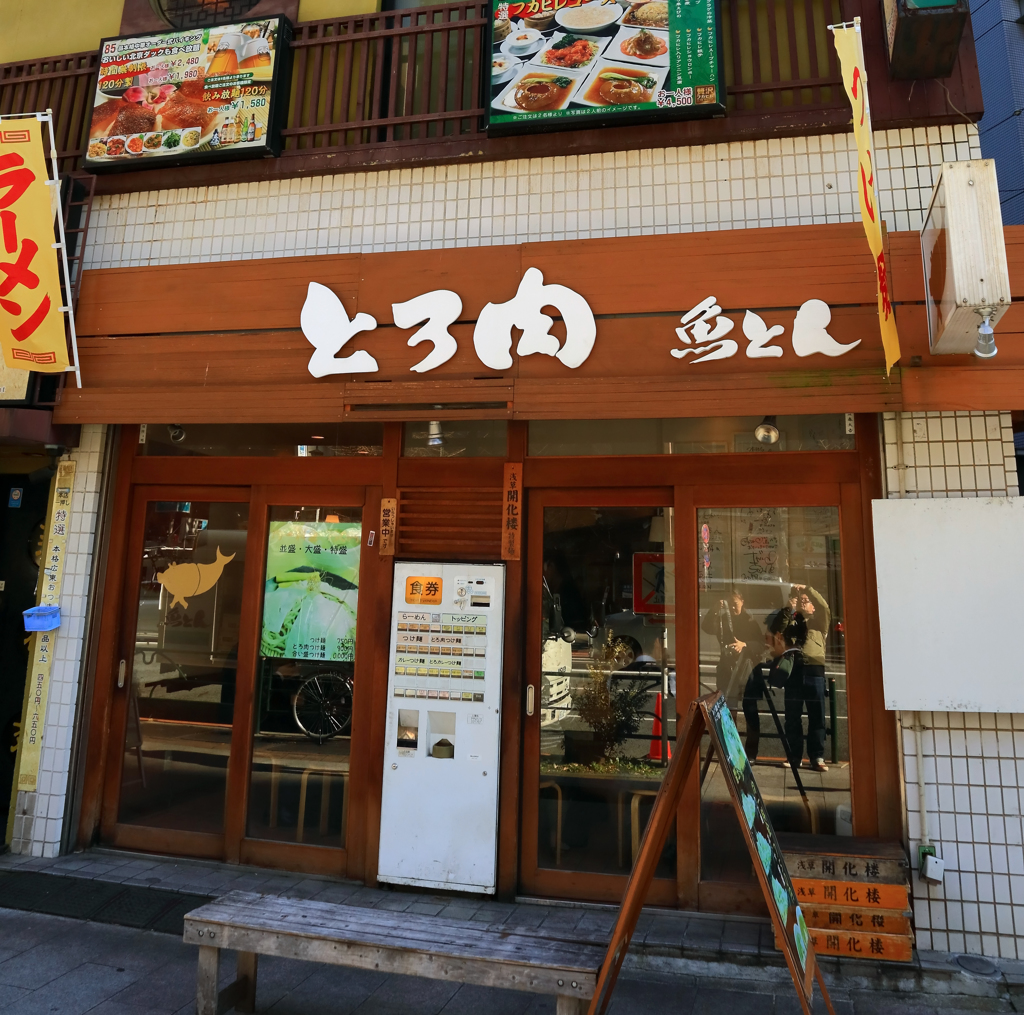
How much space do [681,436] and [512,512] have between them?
1.31 m

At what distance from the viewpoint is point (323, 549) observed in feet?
19.2

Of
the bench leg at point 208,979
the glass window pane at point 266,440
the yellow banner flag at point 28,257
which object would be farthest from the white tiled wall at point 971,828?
the yellow banner flag at point 28,257

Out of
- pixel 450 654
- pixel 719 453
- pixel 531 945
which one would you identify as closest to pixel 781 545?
pixel 719 453

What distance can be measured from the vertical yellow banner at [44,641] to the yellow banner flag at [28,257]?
1.00m

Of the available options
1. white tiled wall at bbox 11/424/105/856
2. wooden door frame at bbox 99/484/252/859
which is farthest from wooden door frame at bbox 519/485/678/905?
white tiled wall at bbox 11/424/105/856

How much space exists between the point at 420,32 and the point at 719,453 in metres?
4.13

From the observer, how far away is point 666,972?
4.33 metres

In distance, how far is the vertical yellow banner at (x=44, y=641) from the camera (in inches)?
230

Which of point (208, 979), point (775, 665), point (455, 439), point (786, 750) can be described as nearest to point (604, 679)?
point (775, 665)

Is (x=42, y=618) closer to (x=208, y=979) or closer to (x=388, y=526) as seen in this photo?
(x=388, y=526)

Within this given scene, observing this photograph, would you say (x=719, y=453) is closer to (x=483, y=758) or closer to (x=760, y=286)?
(x=760, y=286)

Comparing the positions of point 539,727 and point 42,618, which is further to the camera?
point 42,618

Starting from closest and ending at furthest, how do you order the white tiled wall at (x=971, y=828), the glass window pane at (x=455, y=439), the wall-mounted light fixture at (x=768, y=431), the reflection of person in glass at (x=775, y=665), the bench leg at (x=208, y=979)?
the bench leg at (x=208, y=979), the white tiled wall at (x=971, y=828), the reflection of person in glass at (x=775, y=665), the wall-mounted light fixture at (x=768, y=431), the glass window pane at (x=455, y=439)

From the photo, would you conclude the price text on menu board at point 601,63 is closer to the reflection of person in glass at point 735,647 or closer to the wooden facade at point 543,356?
the wooden facade at point 543,356
